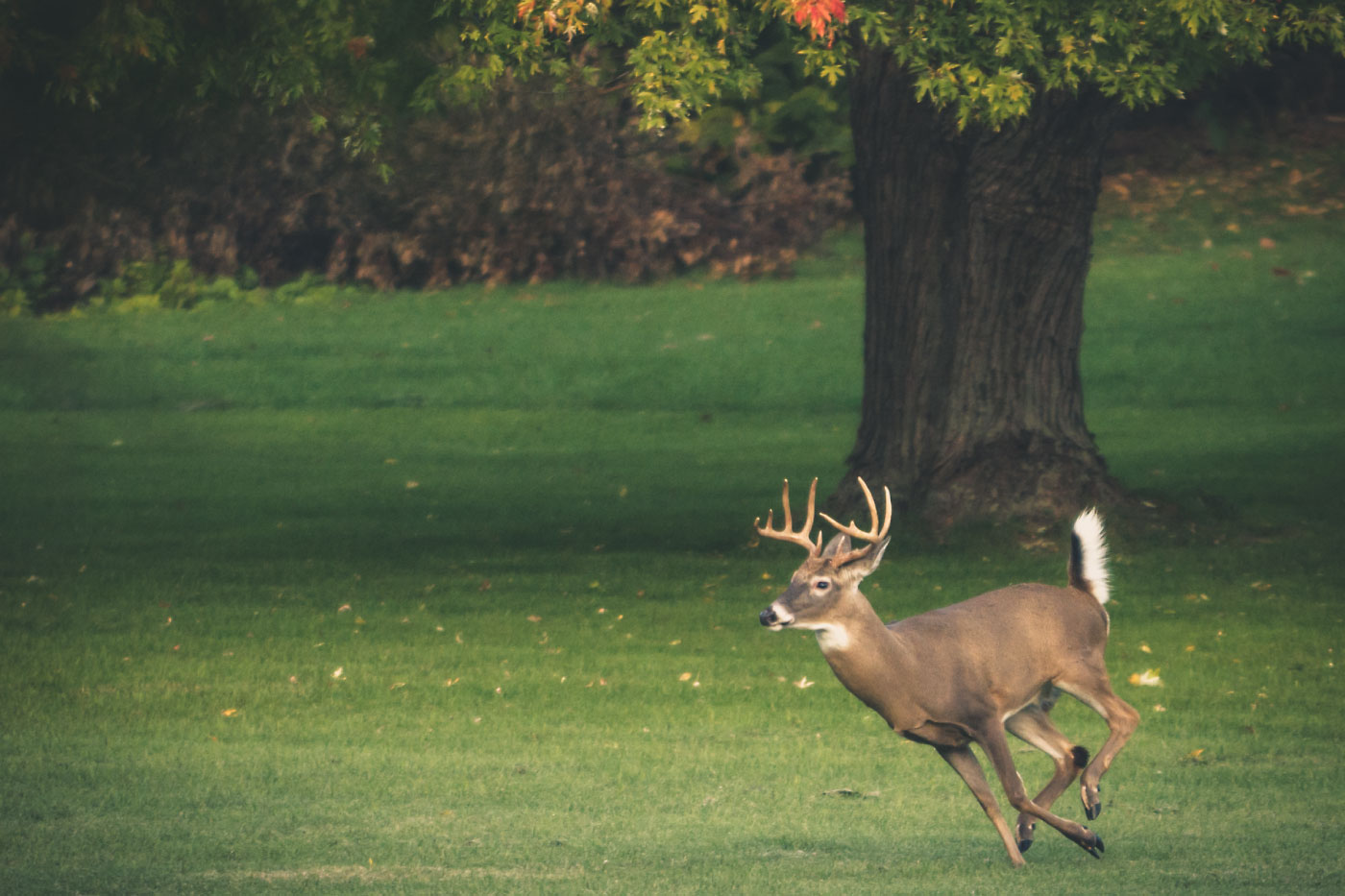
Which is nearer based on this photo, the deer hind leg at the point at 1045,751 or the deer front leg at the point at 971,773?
the deer front leg at the point at 971,773

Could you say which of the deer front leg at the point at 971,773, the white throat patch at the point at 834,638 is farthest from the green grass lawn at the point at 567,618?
the white throat patch at the point at 834,638

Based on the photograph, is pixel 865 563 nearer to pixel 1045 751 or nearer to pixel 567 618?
pixel 1045 751

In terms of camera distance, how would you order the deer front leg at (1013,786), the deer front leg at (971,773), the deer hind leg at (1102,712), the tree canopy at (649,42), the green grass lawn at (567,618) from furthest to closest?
the tree canopy at (649,42) → the green grass lawn at (567,618) → the deer hind leg at (1102,712) → the deer front leg at (971,773) → the deer front leg at (1013,786)

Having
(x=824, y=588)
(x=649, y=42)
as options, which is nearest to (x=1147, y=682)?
(x=649, y=42)

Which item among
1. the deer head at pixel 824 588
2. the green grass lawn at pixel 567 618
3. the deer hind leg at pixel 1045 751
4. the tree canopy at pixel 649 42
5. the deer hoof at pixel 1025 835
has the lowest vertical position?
the green grass lawn at pixel 567 618

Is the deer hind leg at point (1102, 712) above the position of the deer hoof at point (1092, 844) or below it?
above

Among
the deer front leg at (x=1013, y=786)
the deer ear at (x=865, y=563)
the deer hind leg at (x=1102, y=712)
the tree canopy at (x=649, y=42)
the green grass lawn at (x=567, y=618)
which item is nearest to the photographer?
the deer ear at (x=865, y=563)

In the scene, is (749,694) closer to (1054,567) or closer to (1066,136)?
(1054,567)

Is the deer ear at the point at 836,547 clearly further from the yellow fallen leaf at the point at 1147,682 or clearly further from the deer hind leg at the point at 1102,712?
the yellow fallen leaf at the point at 1147,682

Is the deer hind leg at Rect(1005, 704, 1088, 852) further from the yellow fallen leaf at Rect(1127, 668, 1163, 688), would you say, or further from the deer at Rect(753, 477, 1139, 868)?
the yellow fallen leaf at Rect(1127, 668, 1163, 688)

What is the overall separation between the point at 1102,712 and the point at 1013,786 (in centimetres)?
64

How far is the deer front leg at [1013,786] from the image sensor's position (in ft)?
23.4

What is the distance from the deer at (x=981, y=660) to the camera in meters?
6.86

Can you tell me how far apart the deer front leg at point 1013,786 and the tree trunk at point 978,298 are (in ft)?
25.6
